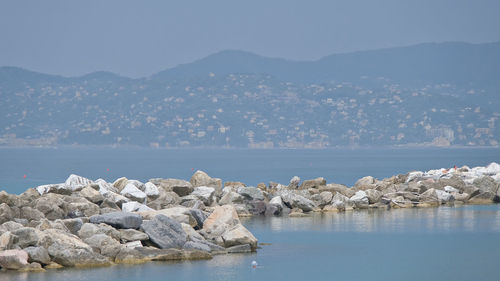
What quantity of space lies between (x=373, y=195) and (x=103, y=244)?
72.5ft

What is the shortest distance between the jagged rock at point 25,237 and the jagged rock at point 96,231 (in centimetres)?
187

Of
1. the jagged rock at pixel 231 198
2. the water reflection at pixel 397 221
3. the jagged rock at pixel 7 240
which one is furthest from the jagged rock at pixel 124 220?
the jagged rock at pixel 231 198

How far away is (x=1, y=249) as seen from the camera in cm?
2323

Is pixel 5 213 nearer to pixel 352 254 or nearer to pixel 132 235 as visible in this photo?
pixel 132 235

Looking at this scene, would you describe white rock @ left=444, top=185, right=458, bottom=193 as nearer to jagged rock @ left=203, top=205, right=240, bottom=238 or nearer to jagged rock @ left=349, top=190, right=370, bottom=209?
jagged rock @ left=349, top=190, right=370, bottom=209

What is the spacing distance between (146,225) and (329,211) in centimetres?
1697

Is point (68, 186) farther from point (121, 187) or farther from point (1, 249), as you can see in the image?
point (1, 249)

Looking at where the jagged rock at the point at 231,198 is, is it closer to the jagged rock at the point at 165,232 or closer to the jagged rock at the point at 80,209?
the jagged rock at the point at 80,209

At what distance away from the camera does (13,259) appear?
894 inches

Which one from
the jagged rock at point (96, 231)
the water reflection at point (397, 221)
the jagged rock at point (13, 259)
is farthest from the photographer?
the water reflection at point (397, 221)

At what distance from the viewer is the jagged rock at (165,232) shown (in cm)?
2558

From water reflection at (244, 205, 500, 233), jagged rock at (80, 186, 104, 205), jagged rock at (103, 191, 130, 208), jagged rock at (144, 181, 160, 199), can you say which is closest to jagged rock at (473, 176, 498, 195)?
water reflection at (244, 205, 500, 233)

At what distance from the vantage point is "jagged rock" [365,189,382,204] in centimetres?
4341

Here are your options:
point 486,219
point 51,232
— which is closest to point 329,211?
point 486,219
